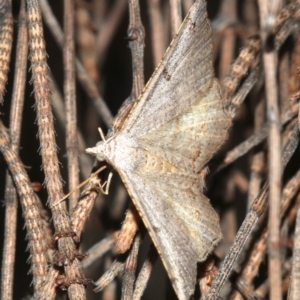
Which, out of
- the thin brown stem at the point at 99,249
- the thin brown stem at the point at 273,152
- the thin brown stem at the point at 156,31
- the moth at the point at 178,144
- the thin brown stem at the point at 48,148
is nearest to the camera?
the thin brown stem at the point at 273,152

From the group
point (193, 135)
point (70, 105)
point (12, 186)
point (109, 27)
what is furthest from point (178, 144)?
point (109, 27)

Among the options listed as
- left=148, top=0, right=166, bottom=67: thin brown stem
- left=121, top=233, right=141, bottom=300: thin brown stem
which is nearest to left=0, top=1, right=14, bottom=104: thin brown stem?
left=121, top=233, right=141, bottom=300: thin brown stem

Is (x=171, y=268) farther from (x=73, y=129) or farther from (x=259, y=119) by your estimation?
(x=259, y=119)

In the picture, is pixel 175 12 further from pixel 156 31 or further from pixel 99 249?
pixel 99 249

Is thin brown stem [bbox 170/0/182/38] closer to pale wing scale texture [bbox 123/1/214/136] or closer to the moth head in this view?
pale wing scale texture [bbox 123/1/214/136]

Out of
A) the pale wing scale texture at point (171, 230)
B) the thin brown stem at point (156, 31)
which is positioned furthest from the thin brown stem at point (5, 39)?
the thin brown stem at point (156, 31)

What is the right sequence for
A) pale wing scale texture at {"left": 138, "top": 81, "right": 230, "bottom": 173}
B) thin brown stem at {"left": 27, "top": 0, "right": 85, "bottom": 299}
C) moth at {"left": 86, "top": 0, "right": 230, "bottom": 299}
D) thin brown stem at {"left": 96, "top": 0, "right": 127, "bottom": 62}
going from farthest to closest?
1. thin brown stem at {"left": 96, "top": 0, "right": 127, "bottom": 62}
2. pale wing scale texture at {"left": 138, "top": 81, "right": 230, "bottom": 173}
3. moth at {"left": 86, "top": 0, "right": 230, "bottom": 299}
4. thin brown stem at {"left": 27, "top": 0, "right": 85, "bottom": 299}

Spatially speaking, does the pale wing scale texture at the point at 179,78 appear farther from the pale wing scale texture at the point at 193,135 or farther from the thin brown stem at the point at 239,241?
the thin brown stem at the point at 239,241
